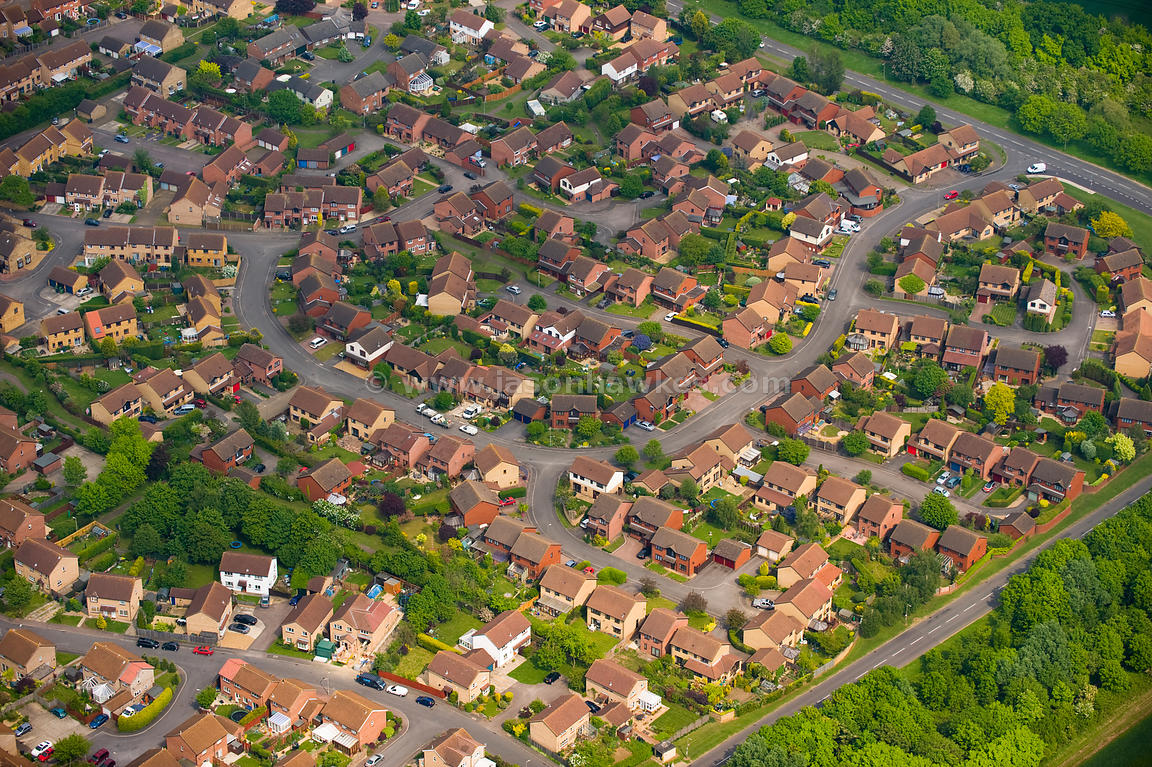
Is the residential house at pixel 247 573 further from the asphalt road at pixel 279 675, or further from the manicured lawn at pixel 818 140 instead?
the manicured lawn at pixel 818 140

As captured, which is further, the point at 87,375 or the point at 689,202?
the point at 689,202


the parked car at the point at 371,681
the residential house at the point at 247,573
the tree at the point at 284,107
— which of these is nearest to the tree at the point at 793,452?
the parked car at the point at 371,681

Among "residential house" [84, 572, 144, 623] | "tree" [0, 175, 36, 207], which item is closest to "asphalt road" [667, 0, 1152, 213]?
"tree" [0, 175, 36, 207]

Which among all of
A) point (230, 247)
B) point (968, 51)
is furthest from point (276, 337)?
point (968, 51)

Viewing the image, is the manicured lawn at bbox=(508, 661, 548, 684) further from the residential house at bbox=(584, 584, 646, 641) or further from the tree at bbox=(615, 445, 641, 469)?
the tree at bbox=(615, 445, 641, 469)

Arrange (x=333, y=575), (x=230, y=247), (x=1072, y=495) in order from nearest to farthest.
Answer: (x=333, y=575) → (x=1072, y=495) → (x=230, y=247)

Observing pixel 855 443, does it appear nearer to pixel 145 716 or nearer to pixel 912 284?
pixel 912 284

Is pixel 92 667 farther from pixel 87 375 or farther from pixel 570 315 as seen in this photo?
pixel 570 315
